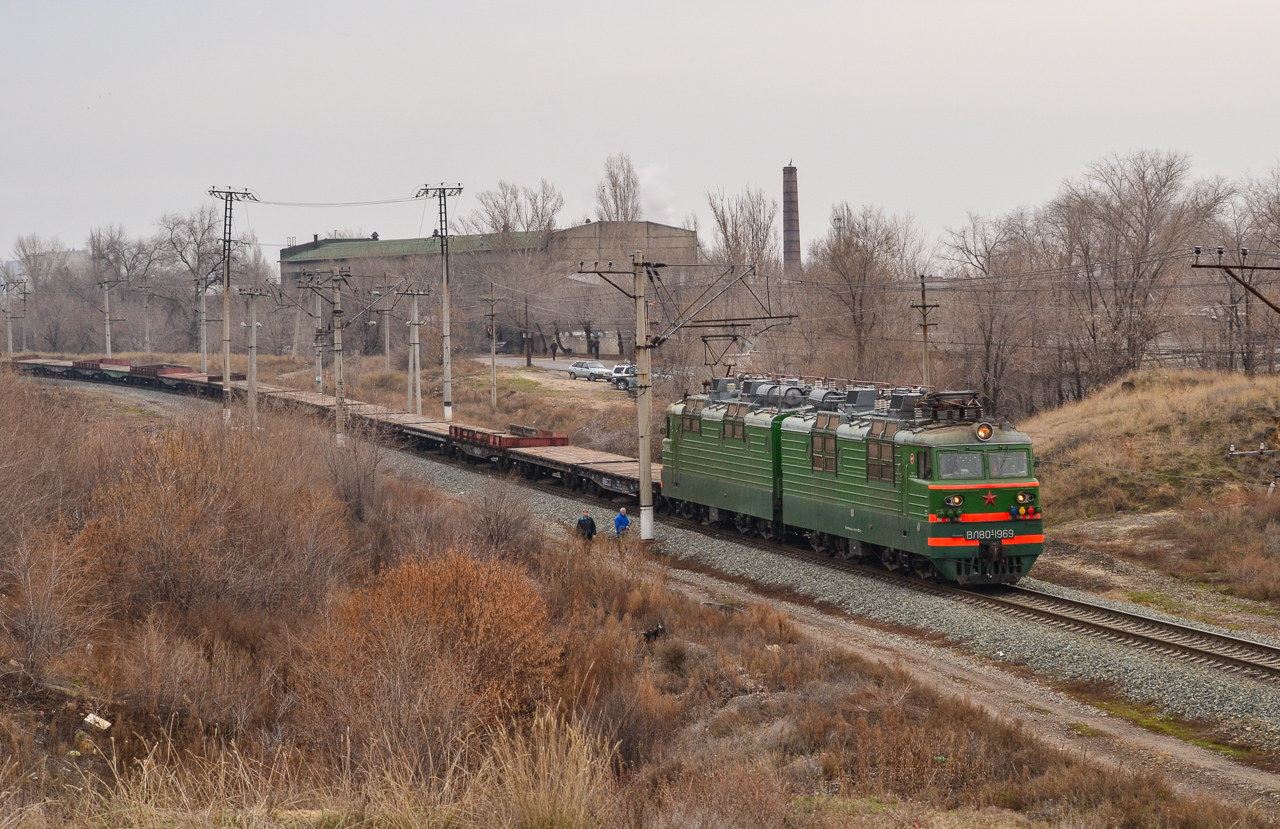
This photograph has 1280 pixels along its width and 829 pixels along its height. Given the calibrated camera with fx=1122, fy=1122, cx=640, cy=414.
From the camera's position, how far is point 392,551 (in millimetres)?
23531

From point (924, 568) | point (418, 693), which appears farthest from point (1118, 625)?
point (418, 693)

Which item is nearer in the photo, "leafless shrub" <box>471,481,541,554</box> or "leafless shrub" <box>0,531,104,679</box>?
"leafless shrub" <box>0,531,104,679</box>

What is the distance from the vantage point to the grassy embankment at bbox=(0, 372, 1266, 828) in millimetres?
8844

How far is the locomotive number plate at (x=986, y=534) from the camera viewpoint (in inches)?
782

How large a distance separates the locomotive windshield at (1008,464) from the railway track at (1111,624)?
2136mm

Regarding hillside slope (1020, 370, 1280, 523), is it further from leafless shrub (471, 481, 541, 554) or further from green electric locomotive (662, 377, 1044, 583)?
leafless shrub (471, 481, 541, 554)

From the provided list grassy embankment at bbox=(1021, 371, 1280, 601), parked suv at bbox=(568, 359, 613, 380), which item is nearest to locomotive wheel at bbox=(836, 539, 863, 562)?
grassy embankment at bbox=(1021, 371, 1280, 601)

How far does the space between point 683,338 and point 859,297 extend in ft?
28.8

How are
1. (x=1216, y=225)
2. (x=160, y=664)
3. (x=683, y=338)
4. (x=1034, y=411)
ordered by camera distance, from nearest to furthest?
(x=160, y=664) < (x=1034, y=411) < (x=683, y=338) < (x=1216, y=225)

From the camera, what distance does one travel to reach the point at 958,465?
65.4 ft

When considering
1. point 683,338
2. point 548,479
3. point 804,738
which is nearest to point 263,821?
point 804,738

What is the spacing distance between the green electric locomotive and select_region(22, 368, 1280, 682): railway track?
0.33 metres

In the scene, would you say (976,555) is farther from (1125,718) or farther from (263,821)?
(263,821)

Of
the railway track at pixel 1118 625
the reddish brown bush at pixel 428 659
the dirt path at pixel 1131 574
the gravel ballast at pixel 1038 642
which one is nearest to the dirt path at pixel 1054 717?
the gravel ballast at pixel 1038 642
